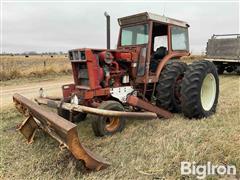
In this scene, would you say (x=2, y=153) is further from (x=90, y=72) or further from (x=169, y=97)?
(x=169, y=97)

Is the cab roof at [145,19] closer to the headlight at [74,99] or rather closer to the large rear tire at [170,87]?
the large rear tire at [170,87]

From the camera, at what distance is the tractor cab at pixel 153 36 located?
614 cm

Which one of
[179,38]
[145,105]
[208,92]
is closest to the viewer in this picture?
[145,105]

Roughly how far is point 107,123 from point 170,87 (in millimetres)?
1645

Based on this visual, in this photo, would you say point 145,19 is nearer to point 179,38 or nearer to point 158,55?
point 158,55

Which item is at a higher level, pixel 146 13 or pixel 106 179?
pixel 146 13

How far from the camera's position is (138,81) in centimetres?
→ 606

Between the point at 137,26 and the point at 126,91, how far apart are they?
153 centimetres

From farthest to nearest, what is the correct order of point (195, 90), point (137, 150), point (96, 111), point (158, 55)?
point (158, 55) → point (195, 90) → point (96, 111) → point (137, 150)

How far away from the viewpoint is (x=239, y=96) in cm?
887

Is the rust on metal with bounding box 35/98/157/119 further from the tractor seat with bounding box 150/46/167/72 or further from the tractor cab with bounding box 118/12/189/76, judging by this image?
the tractor seat with bounding box 150/46/167/72

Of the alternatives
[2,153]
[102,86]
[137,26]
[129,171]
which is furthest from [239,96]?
[2,153]

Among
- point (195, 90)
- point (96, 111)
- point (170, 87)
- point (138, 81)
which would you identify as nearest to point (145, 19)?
point (138, 81)

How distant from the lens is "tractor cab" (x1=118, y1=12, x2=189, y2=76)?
614cm
